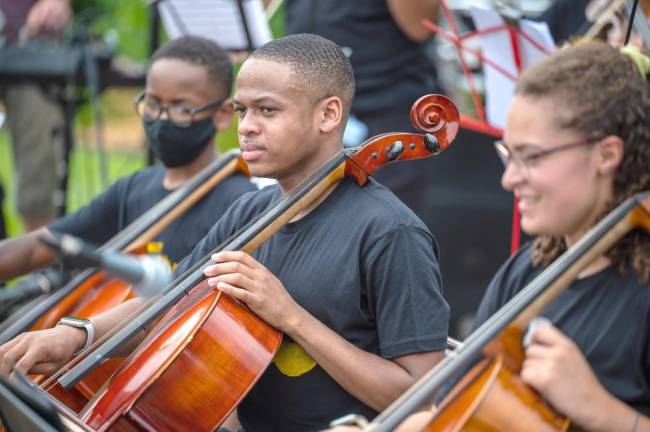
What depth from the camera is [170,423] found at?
2361 mm

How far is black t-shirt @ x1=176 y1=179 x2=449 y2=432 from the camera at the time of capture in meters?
2.40

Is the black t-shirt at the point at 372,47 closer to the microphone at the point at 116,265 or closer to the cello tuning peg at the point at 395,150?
the cello tuning peg at the point at 395,150

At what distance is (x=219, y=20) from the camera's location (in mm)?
4520

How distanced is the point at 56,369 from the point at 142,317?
1.15 ft

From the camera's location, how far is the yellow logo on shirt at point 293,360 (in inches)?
97.7

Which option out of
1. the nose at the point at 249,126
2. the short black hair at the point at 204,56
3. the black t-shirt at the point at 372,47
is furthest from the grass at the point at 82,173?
the nose at the point at 249,126

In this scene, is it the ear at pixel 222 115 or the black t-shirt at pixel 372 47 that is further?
the black t-shirt at pixel 372 47

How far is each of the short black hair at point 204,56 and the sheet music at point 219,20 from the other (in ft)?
1.97

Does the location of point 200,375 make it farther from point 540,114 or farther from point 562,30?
point 562,30

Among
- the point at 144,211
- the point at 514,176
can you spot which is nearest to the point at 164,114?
the point at 144,211

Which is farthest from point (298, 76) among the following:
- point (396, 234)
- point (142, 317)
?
point (142, 317)

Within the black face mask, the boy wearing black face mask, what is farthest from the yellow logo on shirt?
the black face mask

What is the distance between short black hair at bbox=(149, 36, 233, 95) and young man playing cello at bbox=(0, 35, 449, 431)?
3.15 ft

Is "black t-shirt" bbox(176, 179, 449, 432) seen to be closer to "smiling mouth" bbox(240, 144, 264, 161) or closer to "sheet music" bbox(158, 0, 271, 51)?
"smiling mouth" bbox(240, 144, 264, 161)
